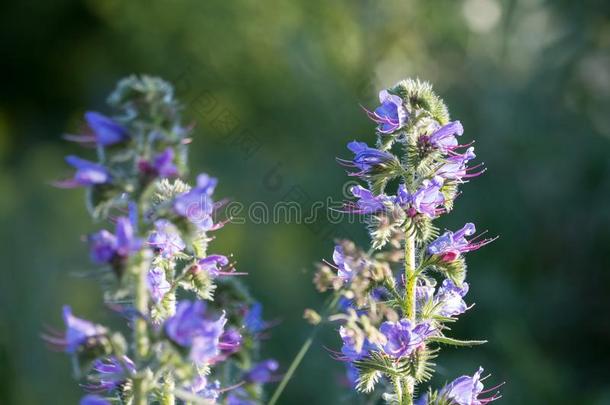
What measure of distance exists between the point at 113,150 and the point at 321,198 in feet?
15.9

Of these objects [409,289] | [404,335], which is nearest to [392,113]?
[409,289]

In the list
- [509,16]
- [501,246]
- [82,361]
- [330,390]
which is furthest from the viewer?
[509,16]

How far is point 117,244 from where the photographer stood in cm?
175

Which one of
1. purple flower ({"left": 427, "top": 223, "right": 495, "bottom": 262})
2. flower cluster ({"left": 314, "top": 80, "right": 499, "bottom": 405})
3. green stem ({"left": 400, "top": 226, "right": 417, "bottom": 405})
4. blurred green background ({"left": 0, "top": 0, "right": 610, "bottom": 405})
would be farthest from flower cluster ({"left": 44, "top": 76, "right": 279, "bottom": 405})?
blurred green background ({"left": 0, "top": 0, "right": 610, "bottom": 405})

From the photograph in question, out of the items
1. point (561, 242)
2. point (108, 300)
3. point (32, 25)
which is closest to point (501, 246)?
point (561, 242)

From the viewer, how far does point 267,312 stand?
6.02 metres

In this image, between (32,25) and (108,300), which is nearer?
(108,300)

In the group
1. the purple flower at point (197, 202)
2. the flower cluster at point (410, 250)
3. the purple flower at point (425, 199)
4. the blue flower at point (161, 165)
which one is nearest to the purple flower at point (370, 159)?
the flower cluster at point (410, 250)

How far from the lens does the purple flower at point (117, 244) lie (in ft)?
5.69

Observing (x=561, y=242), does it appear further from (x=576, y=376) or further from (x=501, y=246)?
(x=576, y=376)

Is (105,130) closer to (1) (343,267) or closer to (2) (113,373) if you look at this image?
(2) (113,373)

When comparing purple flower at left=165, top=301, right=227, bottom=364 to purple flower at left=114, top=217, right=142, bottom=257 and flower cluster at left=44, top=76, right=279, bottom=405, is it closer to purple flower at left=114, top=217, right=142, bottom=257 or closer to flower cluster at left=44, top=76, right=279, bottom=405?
flower cluster at left=44, top=76, right=279, bottom=405

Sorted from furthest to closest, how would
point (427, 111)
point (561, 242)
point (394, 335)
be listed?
point (561, 242), point (427, 111), point (394, 335)

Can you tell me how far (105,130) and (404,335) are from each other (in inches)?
35.8
